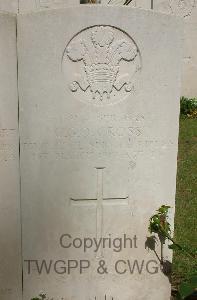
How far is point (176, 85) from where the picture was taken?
294cm

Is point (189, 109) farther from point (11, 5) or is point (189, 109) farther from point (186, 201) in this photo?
point (11, 5)

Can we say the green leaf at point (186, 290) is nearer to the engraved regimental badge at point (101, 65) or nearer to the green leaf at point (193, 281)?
the green leaf at point (193, 281)

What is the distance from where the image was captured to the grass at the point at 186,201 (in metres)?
3.77

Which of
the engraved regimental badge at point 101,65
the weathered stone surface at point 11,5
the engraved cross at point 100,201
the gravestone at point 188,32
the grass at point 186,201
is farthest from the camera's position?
the weathered stone surface at point 11,5

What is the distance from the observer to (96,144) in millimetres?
3020

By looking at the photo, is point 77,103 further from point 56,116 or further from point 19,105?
point 19,105

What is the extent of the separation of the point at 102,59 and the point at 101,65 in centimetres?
4

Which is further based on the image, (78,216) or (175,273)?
(175,273)

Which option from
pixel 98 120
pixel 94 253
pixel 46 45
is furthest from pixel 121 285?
pixel 46 45

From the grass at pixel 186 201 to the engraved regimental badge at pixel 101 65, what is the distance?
5.39 feet

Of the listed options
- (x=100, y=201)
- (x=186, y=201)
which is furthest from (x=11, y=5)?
(x=100, y=201)

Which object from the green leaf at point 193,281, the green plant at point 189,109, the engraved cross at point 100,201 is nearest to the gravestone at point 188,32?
the green plant at point 189,109

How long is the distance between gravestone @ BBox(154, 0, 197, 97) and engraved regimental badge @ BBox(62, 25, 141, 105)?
707cm

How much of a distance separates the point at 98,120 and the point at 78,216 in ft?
2.29
